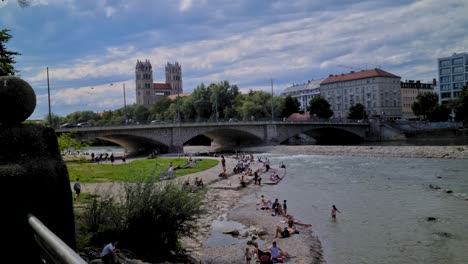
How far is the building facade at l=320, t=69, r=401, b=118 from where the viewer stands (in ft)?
448

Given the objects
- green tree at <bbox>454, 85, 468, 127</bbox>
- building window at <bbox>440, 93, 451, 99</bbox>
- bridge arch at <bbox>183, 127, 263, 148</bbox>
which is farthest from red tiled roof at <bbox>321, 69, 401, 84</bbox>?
bridge arch at <bbox>183, 127, 263, 148</bbox>

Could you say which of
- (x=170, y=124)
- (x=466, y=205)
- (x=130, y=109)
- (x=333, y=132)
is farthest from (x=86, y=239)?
(x=130, y=109)

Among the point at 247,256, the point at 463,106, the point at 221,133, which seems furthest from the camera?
the point at 463,106

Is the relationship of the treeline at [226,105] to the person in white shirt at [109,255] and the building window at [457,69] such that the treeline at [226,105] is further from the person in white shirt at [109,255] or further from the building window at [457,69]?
the person in white shirt at [109,255]

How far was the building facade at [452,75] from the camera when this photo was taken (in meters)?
121

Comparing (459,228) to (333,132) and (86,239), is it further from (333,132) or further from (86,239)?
(333,132)

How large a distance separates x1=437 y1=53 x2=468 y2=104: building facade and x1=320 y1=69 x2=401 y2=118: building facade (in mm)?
14515

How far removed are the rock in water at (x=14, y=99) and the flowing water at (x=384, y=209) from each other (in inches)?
546

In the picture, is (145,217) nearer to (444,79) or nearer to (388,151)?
(388,151)

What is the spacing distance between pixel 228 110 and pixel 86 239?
9772 cm

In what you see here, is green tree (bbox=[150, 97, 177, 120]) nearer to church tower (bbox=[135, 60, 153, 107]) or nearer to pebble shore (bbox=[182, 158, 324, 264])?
church tower (bbox=[135, 60, 153, 107])

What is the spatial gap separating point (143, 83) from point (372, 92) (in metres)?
96.6

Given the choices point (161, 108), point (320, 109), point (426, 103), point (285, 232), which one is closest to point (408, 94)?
point (426, 103)

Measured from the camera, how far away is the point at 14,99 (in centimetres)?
487
